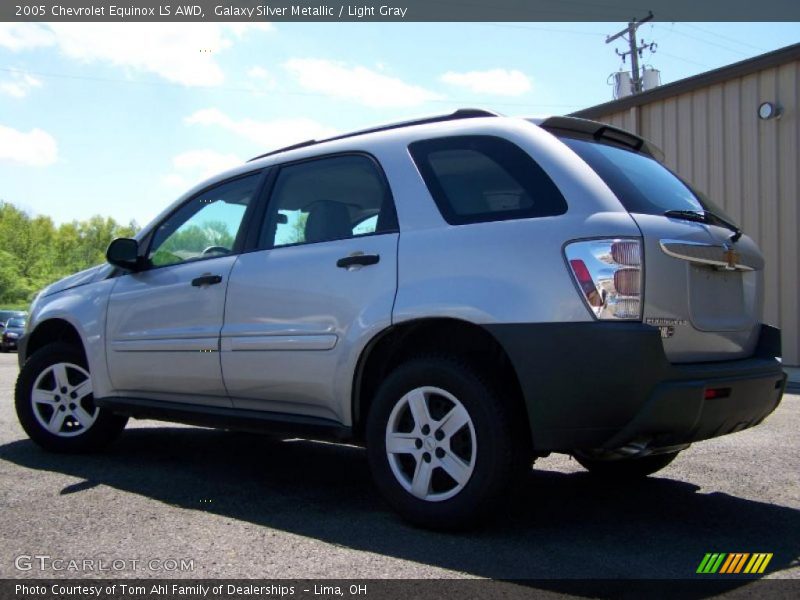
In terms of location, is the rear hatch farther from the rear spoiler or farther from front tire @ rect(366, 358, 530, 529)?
front tire @ rect(366, 358, 530, 529)

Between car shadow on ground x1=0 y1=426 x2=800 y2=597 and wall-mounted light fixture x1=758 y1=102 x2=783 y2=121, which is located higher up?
wall-mounted light fixture x1=758 y1=102 x2=783 y2=121

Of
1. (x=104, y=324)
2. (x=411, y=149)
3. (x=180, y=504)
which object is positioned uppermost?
(x=411, y=149)

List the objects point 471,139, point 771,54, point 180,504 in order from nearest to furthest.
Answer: point 471,139
point 180,504
point 771,54

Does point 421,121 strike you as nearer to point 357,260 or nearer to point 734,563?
point 357,260

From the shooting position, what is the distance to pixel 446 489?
11.2 ft

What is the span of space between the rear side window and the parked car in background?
26.7 meters

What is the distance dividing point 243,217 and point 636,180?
2.14 metres

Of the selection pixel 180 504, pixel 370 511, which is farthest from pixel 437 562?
pixel 180 504

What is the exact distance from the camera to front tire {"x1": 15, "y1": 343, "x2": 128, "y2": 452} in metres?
5.21

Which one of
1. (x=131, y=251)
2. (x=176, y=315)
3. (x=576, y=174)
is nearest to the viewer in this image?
(x=576, y=174)

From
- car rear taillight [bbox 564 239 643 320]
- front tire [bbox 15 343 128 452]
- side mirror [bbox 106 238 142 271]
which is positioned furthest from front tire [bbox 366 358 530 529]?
front tire [bbox 15 343 128 452]

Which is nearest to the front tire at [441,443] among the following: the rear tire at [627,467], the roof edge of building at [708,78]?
the rear tire at [627,467]

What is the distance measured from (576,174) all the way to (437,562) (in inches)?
64.2

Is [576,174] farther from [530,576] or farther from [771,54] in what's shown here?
[771,54]
